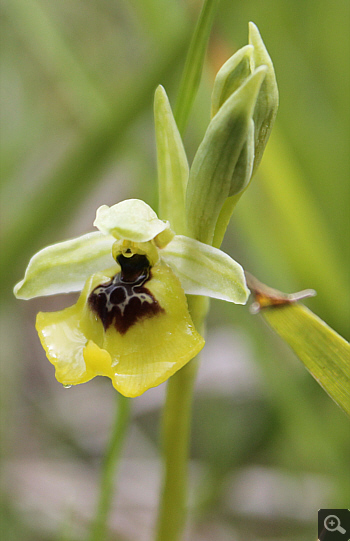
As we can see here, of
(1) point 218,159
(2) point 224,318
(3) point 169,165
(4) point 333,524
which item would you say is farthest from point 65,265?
(2) point 224,318

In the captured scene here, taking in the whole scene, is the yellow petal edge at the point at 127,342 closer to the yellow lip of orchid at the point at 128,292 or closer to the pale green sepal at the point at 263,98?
the yellow lip of orchid at the point at 128,292

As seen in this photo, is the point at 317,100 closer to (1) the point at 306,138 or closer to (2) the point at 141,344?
(1) the point at 306,138

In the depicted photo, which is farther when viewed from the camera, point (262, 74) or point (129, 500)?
point (129, 500)

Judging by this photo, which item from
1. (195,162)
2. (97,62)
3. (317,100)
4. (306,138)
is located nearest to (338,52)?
(317,100)

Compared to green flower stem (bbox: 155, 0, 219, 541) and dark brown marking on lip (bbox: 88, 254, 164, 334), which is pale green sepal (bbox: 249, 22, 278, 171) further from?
dark brown marking on lip (bbox: 88, 254, 164, 334)

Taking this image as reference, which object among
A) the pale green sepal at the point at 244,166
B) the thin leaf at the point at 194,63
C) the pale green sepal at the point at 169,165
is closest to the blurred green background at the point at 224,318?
the pale green sepal at the point at 169,165

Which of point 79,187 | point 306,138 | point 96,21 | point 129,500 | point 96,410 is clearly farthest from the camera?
point 96,21

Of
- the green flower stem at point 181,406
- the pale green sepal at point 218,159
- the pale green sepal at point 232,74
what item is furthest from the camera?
the green flower stem at point 181,406

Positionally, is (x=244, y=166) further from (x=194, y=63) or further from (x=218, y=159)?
(x=194, y=63)
